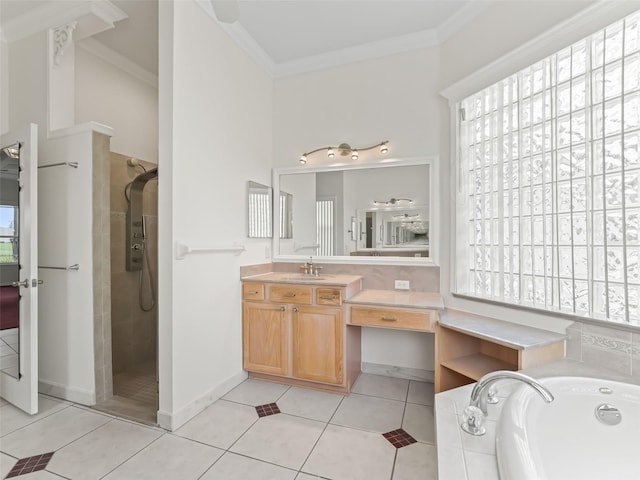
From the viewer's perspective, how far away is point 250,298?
2623 mm

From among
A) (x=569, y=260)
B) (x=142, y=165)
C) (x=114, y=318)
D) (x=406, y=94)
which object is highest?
(x=406, y=94)

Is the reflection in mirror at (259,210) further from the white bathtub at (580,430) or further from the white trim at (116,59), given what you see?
the white bathtub at (580,430)

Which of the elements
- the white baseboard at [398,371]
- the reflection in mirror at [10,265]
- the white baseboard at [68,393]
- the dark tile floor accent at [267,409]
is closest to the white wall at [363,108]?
the white baseboard at [398,371]

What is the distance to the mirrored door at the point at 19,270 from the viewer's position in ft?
6.73

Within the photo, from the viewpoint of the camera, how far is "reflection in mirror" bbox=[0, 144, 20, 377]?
213 cm

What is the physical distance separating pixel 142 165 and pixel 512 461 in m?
3.37

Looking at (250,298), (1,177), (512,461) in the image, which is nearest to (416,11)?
(250,298)

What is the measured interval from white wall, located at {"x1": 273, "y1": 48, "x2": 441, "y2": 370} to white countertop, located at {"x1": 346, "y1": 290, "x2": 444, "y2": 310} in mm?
395

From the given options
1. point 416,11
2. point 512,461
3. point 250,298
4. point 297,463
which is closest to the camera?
point 512,461

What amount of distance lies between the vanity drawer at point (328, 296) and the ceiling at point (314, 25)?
78.2 inches

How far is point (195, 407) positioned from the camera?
209 cm

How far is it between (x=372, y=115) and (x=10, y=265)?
9.94ft

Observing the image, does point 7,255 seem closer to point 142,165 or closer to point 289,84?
point 142,165

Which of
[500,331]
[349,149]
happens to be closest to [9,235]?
A: [349,149]
